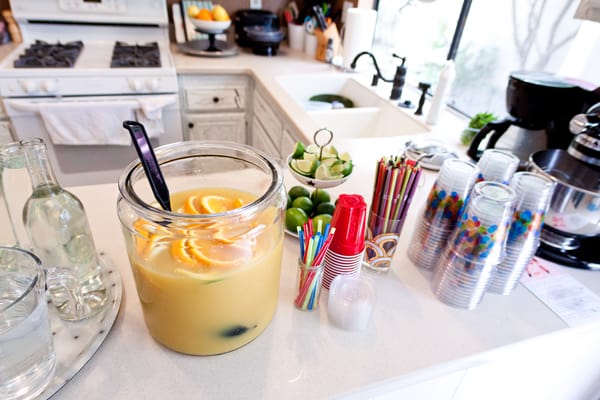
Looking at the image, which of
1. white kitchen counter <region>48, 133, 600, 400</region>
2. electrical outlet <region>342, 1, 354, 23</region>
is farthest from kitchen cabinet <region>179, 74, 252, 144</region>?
white kitchen counter <region>48, 133, 600, 400</region>

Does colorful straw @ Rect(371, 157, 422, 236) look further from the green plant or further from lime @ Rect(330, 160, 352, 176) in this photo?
the green plant

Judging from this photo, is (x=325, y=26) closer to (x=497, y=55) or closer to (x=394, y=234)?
(x=497, y=55)

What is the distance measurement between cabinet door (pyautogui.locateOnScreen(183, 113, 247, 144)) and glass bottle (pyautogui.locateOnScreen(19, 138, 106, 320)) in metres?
1.72

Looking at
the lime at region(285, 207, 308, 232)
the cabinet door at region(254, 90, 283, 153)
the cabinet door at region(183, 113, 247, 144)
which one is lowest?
the cabinet door at region(183, 113, 247, 144)

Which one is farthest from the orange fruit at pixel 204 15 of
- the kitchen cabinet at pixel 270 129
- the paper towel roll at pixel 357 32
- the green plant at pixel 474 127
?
the green plant at pixel 474 127

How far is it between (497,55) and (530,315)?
129 cm

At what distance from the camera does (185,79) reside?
207 centimetres

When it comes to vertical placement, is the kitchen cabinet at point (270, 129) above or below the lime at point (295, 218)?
below

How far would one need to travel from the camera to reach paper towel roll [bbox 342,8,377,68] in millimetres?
1984

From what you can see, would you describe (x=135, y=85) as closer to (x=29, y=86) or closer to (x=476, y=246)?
(x=29, y=86)

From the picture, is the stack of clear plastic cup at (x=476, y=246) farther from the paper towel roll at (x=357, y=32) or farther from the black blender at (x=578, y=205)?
the paper towel roll at (x=357, y=32)

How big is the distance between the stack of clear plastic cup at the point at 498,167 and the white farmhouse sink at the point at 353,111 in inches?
31.8

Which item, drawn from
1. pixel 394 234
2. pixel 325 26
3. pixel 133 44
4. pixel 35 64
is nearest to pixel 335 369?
pixel 394 234

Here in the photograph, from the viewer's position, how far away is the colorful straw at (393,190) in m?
0.64
